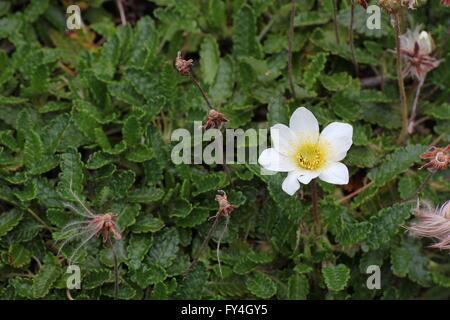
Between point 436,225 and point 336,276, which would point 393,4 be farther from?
point 336,276

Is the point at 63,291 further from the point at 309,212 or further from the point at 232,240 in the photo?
the point at 309,212

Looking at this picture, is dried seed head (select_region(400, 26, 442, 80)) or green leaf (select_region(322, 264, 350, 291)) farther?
dried seed head (select_region(400, 26, 442, 80))

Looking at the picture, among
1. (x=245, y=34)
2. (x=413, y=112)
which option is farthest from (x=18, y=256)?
(x=413, y=112)

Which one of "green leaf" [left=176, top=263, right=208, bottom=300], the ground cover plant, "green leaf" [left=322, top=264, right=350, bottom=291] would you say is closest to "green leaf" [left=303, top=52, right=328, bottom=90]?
the ground cover plant

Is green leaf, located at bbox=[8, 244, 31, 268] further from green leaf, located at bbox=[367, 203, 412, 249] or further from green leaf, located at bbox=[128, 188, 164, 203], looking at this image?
green leaf, located at bbox=[367, 203, 412, 249]

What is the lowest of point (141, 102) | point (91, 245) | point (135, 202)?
point (91, 245)

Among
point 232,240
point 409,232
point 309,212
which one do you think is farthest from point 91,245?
point 409,232

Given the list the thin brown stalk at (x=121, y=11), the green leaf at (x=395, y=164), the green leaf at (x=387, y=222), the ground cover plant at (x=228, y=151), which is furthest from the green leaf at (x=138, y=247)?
the thin brown stalk at (x=121, y=11)
